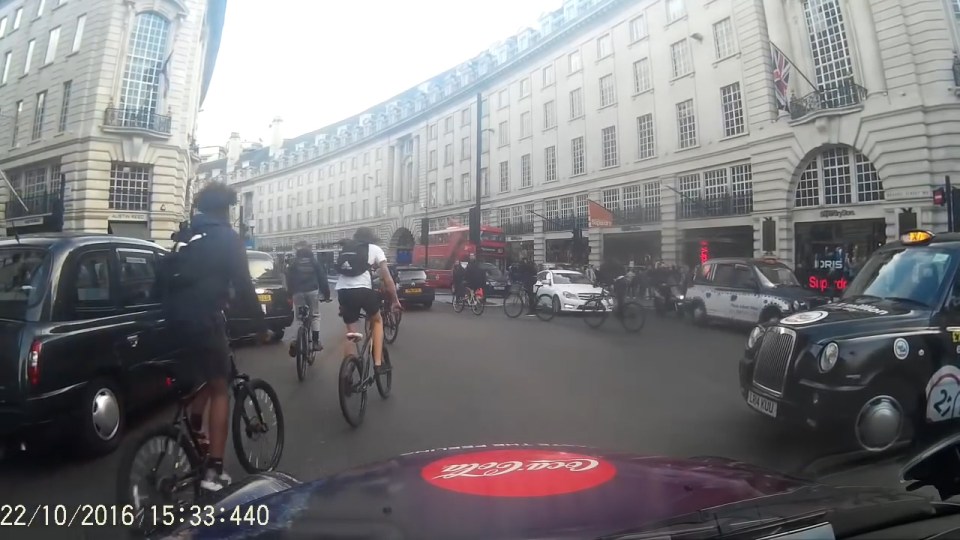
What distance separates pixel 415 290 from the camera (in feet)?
39.9

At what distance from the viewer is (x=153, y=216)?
2811 millimetres

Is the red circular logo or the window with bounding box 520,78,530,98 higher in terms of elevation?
the window with bounding box 520,78,530,98

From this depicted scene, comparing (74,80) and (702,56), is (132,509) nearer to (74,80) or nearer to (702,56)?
(74,80)

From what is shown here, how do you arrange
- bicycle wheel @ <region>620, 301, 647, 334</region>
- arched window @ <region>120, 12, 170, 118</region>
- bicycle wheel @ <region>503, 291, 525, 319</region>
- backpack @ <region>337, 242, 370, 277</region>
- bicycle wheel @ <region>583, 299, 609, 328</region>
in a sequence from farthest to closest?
1. bicycle wheel @ <region>503, 291, 525, 319</region>
2. bicycle wheel @ <region>583, 299, 609, 328</region>
3. bicycle wheel @ <region>620, 301, 647, 334</region>
4. backpack @ <region>337, 242, 370, 277</region>
5. arched window @ <region>120, 12, 170, 118</region>

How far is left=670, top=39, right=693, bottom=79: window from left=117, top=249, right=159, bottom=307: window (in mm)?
3820

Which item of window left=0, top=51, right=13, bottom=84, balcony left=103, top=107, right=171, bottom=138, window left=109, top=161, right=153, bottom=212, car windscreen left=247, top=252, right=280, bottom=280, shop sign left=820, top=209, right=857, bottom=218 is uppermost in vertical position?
window left=0, top=51, right=13, bottom=84

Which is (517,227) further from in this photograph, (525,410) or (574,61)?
(525,410)

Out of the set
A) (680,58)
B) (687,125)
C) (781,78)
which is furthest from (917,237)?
(680,58)

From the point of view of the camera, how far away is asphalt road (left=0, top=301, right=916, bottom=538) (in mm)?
2465

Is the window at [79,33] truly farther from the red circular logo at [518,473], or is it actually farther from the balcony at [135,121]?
the red circular logo at [518,473]

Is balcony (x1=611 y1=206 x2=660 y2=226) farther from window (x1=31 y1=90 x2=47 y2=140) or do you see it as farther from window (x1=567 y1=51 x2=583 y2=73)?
window (x1=31 y1=90 x2=47 y2=140)

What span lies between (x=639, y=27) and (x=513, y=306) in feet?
23.2

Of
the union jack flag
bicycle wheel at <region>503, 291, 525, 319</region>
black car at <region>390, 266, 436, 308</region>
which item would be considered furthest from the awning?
black car at <region>390, 266, 436, 308</region>

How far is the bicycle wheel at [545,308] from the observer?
1003 cm
